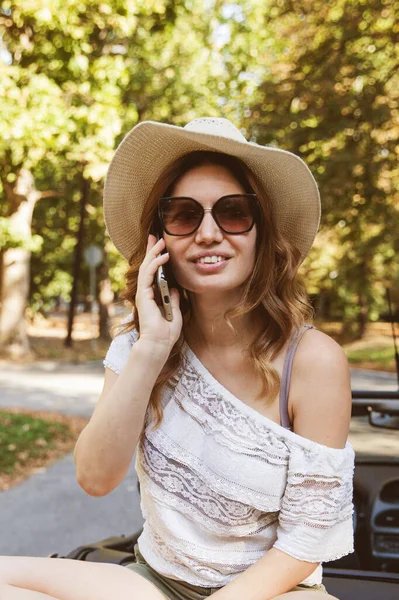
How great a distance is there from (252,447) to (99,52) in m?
13.8

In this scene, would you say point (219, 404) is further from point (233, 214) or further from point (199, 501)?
point (233, 214)

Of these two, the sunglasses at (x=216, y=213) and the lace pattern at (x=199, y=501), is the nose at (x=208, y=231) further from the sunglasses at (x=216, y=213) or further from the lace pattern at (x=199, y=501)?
the lace pattern at (x=199, y=501)

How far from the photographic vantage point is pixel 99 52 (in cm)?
1401

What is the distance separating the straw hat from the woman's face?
0.08 meters

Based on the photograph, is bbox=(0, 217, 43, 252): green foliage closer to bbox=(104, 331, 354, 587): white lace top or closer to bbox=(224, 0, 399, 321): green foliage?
bbox=(224, 0, 399, 321): green foliage

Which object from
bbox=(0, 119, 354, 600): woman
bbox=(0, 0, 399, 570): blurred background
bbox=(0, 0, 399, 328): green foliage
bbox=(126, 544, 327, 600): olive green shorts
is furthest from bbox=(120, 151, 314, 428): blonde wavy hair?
bbox=(0, 0, 399, 328): green foliage

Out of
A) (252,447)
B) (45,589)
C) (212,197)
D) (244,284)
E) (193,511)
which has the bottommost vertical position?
(45,589)

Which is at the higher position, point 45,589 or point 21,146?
point 45,589

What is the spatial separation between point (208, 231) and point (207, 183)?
0.53 feet

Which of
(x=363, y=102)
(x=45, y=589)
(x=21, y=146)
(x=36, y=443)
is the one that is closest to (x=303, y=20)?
(x=363, y=102)

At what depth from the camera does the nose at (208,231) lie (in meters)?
1.75

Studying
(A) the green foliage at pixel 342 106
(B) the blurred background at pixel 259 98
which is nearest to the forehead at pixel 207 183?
(B) the blurred background at pixel 259 98

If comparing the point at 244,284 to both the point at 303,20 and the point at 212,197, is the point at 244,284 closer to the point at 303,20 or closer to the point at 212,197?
the point at 212,197

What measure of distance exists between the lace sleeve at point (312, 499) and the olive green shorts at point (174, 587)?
136mm
